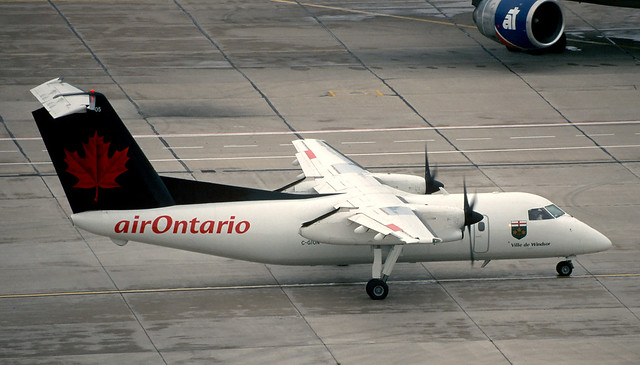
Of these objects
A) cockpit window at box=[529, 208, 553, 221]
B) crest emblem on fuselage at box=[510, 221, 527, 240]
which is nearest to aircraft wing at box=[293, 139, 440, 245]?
crest emblem on fuselage at box=[510, 221, 527, 240]

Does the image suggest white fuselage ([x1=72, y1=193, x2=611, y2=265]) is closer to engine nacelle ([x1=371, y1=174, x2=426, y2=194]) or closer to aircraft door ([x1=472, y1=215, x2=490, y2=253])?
aircraft door ([x1=472, y1=215, x2=490, y2=253])

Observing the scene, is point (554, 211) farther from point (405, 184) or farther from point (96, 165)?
point (96, 165)

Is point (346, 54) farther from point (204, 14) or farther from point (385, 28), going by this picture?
point (204, 14)

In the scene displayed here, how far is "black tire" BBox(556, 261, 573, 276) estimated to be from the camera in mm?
33625

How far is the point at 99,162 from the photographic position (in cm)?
3070

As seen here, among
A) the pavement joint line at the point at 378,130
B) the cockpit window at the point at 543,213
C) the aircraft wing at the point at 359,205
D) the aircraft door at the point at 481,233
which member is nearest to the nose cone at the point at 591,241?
the cockpit window at the point at 543,213

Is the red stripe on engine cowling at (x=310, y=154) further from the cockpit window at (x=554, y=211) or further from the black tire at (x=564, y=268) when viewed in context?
the black tire at (x=564, y=268)

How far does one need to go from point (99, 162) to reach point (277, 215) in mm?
4929

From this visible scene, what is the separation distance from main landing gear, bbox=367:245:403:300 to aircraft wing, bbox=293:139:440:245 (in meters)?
0.66

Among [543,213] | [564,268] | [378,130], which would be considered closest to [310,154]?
[543,213]

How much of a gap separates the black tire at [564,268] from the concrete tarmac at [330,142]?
1.25 feet

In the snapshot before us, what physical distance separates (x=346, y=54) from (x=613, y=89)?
12956 mm

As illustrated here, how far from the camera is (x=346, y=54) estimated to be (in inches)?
2288

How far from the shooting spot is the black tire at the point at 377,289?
31.6 m
